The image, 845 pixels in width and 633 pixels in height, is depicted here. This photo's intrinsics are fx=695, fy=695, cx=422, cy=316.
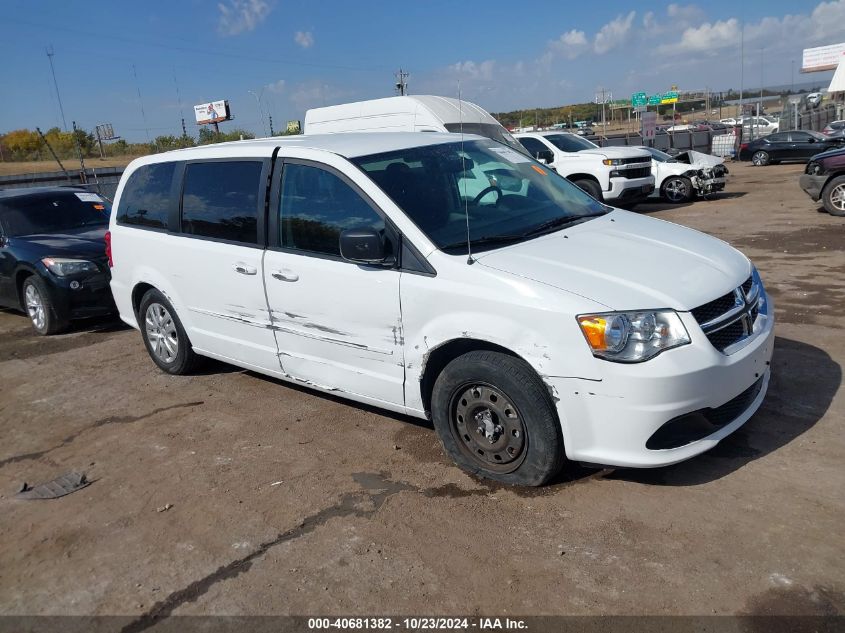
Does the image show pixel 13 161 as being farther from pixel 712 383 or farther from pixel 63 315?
pixel 712 383

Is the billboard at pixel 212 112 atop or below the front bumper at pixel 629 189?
atop

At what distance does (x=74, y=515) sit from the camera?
3.92m

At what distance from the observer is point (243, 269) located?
4.84m

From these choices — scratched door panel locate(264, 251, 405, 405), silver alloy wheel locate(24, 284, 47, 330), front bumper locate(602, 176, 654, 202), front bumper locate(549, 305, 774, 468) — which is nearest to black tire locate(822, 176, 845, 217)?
front bumper locate(602, 176, 654, 202)

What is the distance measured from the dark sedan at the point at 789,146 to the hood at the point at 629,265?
25.1m

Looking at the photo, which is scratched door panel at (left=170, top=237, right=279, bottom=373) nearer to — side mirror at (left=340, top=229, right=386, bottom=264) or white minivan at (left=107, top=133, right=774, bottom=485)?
white minivan at (left=107, top=133, right=774, bottom=485)

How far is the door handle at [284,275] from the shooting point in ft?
14.7

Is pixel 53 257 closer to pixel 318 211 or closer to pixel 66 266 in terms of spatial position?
pixel 66 266

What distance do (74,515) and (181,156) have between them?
118 inches

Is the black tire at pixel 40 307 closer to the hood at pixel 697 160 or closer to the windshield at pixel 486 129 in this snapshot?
the windshield at pixel 486 129

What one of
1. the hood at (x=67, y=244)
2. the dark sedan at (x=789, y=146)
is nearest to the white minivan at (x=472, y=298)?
the hood at (x=67, y=244)

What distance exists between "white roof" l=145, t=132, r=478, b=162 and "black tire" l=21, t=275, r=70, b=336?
11.7 feet

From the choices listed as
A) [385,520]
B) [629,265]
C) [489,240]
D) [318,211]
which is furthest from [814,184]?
[385,520]

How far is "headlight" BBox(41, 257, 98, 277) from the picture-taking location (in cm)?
788
